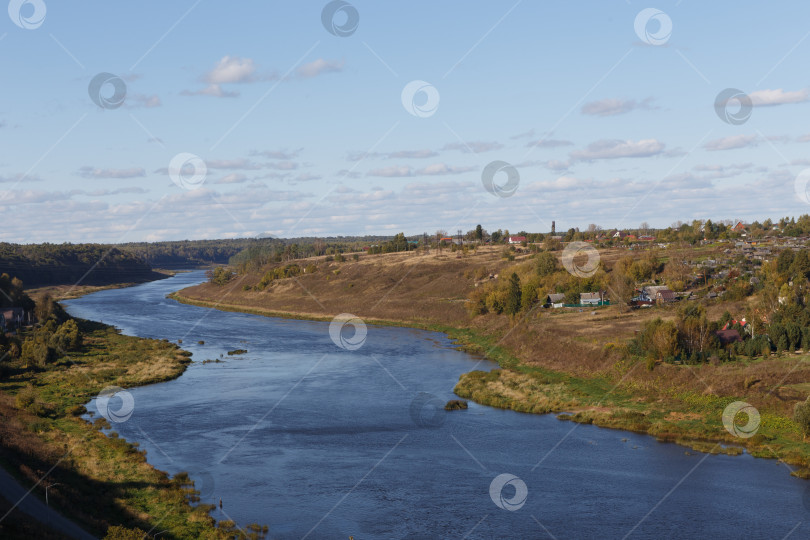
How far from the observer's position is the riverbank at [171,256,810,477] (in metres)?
41.9

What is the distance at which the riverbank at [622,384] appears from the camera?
41.9 metres

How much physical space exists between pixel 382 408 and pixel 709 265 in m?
64.5

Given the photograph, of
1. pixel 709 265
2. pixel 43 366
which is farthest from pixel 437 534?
pixel 709 265

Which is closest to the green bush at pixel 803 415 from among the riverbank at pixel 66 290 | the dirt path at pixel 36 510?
the dirt path at pixel 36 510

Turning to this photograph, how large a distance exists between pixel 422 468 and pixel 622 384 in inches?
907

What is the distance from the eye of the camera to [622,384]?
2083 inches

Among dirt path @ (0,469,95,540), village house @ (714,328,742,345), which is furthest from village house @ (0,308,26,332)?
village house @ (714,328,742,345)

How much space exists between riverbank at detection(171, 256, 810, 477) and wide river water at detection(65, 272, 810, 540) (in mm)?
2169

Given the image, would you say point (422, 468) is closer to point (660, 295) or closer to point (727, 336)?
point (727, 336)

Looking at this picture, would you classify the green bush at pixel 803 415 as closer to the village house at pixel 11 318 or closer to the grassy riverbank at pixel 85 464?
the grassy riverbank at pixel 85 464

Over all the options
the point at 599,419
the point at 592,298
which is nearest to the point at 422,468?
the point at 599,419

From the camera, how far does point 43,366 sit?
65188 mm

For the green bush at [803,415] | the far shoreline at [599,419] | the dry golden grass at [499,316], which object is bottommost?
the far shoreline at [599,419]

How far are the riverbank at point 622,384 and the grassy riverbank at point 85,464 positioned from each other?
26.8m
